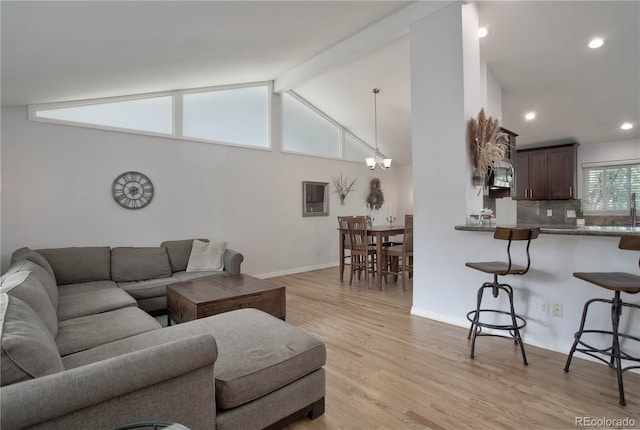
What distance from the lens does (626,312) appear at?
230 cm

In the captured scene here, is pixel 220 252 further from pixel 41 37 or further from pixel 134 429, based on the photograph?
pixel 134 429

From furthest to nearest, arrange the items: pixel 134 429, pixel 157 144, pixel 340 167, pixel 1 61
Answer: pixel 340 167, pixel 157 144, pixel 1 61, pixel 134 429

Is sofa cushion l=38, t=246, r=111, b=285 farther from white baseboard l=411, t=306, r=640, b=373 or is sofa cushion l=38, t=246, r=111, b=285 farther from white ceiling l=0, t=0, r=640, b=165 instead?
white baseboard l=411, t=306, r=640, b=373

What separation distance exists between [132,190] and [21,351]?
3601 millimetres

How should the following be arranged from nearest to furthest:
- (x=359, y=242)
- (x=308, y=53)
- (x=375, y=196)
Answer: (x=308, y=53), (x=359, y=242), (x=375, y=196)


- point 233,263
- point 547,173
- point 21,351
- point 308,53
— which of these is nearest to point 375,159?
point 308,53

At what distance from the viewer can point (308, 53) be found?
4.65 metres

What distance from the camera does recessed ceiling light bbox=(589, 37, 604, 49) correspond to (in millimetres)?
3497

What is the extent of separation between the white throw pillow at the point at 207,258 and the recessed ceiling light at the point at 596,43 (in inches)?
201

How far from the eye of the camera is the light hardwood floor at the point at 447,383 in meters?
1.78

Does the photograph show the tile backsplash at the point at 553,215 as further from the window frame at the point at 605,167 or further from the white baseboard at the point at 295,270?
the white baseboard at the point at 295,270

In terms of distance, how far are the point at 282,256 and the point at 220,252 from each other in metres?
1.77

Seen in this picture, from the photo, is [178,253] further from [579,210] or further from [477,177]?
[579,210]

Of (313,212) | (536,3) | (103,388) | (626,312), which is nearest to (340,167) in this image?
(313,212)
